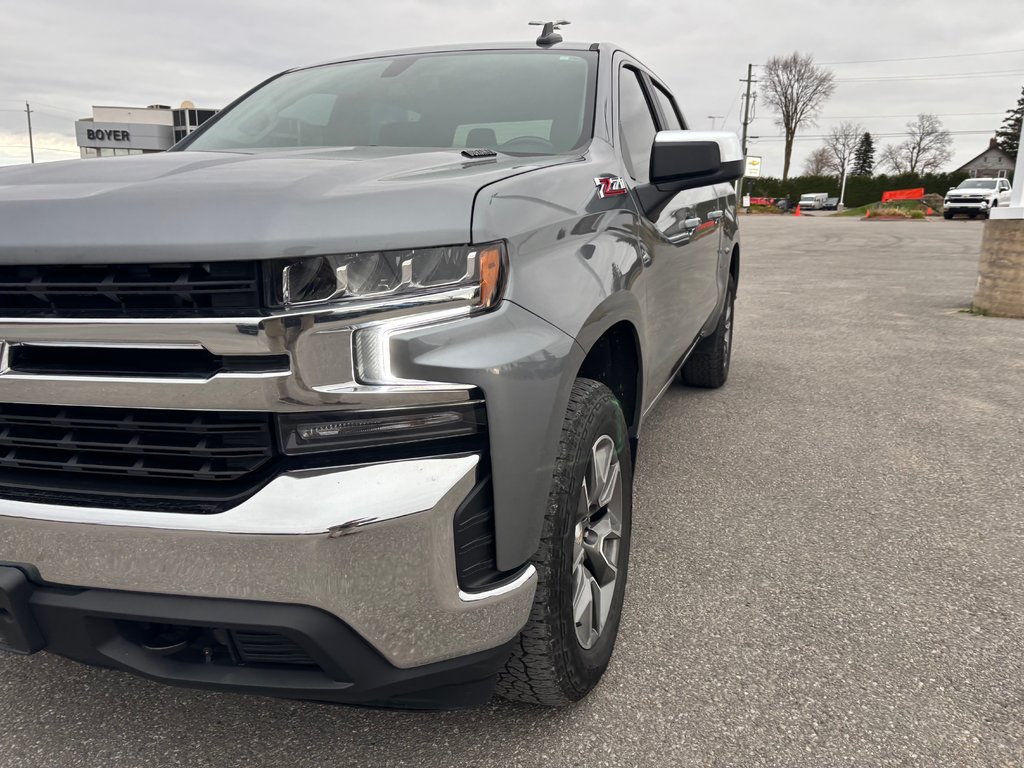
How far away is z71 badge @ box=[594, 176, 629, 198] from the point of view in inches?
88.9

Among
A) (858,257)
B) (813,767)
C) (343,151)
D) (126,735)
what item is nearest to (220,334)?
(343,151)

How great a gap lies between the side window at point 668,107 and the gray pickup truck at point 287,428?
2451 mm

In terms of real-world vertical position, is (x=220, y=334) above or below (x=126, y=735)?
above

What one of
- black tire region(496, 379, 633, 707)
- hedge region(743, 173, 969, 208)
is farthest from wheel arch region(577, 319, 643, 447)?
hedge region(743, 173, 969, 208)

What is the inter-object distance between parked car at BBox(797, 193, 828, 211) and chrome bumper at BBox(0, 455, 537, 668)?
206 ft

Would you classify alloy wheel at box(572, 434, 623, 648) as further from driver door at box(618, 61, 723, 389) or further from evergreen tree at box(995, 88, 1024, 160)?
evergreen tree at box(995, 88, 1024, 160)

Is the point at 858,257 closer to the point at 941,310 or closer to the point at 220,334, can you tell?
the point at 941,310

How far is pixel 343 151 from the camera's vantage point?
2.26m

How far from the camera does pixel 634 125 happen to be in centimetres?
305

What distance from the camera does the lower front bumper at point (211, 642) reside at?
1.46 metres

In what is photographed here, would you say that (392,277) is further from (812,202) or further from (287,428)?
(812,202)

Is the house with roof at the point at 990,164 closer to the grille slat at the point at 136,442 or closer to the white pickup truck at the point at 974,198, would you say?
the white pickup truck at the point at 974,198

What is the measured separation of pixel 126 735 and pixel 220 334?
118 cm

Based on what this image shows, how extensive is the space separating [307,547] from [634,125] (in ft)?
7.28
